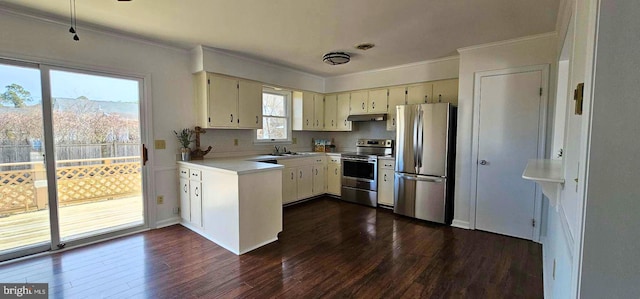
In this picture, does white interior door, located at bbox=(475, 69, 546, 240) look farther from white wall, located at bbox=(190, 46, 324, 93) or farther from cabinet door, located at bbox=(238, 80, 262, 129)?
cabinet door, located at bbox=(238, 80, 262, 129)

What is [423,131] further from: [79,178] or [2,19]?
[2,19]

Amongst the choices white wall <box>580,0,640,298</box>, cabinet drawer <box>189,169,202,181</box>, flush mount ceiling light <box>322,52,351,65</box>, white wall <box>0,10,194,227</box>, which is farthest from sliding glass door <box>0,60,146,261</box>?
white wall <box>580,0,640,298</box>

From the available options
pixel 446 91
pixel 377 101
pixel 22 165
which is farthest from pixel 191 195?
pixel 446 91

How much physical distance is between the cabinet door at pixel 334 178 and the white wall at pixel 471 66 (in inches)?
81.5

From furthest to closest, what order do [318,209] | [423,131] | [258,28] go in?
[318,209] → [423,131] → [258,28]

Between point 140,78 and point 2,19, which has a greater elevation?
point 2,19

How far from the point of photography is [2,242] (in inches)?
106

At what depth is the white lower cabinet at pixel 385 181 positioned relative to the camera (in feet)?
14.9

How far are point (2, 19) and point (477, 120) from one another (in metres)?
5.14

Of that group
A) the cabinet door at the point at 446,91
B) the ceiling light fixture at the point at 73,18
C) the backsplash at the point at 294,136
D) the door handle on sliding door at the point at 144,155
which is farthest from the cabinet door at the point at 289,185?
the ceiling light fixture at the point at 73,18

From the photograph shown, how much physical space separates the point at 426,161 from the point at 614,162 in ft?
10.5

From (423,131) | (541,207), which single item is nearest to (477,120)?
(423,131)

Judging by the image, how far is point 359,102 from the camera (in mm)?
5227

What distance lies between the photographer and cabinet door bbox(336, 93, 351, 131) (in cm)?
541
